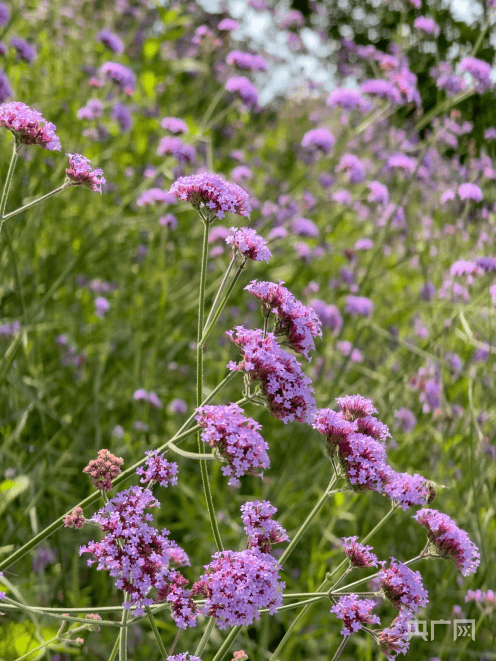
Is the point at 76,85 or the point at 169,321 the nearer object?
the point at 169,321

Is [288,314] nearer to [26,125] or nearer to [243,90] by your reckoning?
[26,125]

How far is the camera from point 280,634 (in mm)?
2123

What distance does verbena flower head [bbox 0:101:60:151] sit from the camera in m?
0.98

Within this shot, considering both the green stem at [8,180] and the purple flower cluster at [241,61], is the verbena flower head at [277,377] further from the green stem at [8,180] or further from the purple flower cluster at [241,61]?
the purple flower cluster at [241,61]

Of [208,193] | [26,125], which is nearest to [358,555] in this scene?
[208,193]

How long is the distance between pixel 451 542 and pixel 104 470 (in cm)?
60

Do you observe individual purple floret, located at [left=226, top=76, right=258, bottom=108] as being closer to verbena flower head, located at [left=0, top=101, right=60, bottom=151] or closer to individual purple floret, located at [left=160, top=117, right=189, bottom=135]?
individual purple floret, located at [left=160, top=117, right=189, bottom=135]

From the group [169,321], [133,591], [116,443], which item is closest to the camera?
[133,591]

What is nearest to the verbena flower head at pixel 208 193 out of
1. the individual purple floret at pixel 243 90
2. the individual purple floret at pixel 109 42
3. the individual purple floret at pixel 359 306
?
the individual purple floret at pixel 359 306

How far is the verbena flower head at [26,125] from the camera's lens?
98 cm

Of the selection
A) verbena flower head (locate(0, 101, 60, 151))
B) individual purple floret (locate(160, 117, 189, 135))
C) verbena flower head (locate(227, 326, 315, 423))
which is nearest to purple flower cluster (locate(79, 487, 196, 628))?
verbena flower head (locate(227, 326, 315, 423))

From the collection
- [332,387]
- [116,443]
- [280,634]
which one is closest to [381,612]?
[280,634]

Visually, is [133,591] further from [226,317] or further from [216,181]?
[226,317]

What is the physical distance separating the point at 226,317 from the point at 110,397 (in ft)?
3.05
